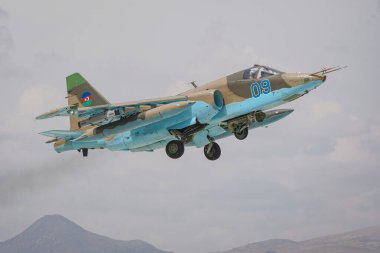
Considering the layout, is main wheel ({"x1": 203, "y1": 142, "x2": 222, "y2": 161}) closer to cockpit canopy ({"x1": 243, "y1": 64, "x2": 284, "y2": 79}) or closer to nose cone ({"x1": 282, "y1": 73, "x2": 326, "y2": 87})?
cockpit canopy ({"x1": 243, "y1": 64, "x2": 284, "y2": 79})

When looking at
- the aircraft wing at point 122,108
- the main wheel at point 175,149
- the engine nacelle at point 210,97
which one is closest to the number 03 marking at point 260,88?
the engine nacelle at point 210,97

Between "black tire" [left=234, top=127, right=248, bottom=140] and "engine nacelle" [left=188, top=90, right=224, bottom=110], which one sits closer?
"engine nacelle" [left=188, top=90, right=224, bottom=110]

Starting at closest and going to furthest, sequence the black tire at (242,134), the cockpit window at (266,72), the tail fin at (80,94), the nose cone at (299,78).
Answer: the nose cone at (299,78), the cockpit window at (266,72), the black tire at (242,134), the tail fin at (80,94)

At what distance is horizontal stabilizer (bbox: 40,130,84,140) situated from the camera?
30348mm

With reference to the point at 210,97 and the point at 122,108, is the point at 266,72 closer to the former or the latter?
the point at 210,97

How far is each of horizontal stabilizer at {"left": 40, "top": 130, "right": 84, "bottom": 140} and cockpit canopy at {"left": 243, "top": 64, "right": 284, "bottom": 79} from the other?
9158mm

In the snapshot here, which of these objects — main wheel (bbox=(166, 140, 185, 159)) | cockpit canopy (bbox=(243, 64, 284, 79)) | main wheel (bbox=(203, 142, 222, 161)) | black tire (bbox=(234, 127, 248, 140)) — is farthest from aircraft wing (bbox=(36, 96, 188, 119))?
main wheel (bbox=(203, 142, 222, 161))

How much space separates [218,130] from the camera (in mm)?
31172

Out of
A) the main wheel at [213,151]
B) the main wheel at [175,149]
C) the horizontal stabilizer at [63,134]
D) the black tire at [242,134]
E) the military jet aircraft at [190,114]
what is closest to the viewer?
the military jet aircraft at [190,114]

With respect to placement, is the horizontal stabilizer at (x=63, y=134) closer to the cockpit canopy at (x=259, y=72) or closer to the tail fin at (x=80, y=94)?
the tail fin at (x=80, y=94)

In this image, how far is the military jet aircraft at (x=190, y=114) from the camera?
27.8 metres

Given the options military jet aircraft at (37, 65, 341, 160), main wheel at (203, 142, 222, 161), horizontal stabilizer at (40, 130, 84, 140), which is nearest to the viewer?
military jet aircraft at (37, 65, 341, 160)

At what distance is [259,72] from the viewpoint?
28.5 m

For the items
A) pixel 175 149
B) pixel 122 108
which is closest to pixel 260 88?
pixel 175 149
